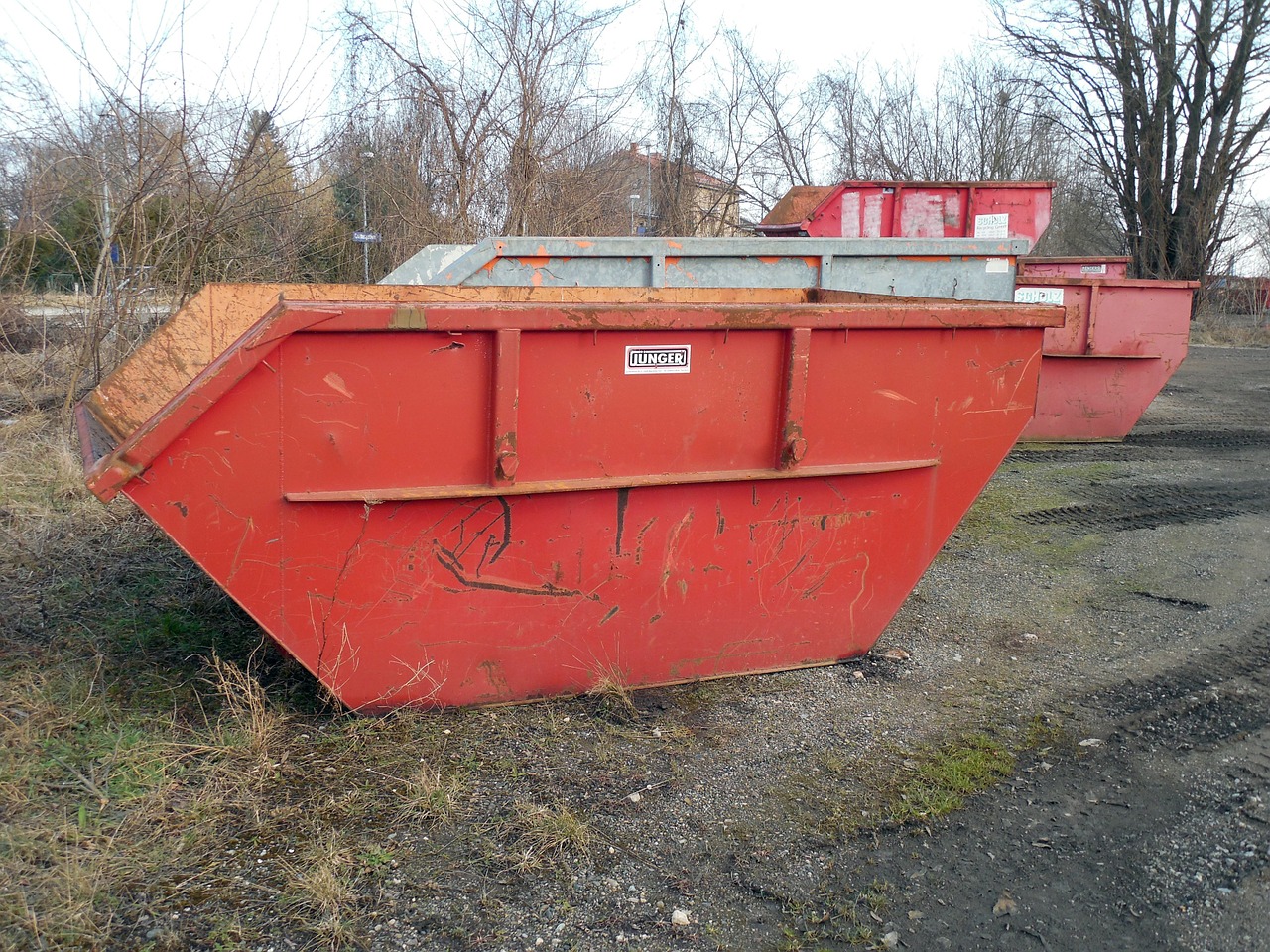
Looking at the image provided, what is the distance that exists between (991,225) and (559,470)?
22.7 feet

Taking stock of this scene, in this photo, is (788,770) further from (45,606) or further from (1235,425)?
(1235,425)

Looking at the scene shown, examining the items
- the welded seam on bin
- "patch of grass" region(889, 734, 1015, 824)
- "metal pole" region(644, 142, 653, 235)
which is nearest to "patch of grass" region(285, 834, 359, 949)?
the welded seam on bin

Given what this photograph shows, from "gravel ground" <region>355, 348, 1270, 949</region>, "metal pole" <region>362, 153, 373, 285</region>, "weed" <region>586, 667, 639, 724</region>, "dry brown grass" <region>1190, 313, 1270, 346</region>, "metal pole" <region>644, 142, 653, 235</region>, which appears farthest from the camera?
"dry brown grass" <region>1190, 313, 1270, 346</region>

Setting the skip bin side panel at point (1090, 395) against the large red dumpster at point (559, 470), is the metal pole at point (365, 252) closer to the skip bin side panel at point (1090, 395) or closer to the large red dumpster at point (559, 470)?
the large red dumpster at point (559, 470)

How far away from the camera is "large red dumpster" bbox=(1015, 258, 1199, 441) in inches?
373

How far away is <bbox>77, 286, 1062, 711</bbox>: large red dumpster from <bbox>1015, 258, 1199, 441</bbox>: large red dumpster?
6.10 m

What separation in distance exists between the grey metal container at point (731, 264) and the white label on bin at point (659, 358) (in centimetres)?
228

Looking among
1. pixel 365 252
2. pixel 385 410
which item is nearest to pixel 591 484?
pixel 385 410

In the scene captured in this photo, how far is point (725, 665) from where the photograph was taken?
12.7ft

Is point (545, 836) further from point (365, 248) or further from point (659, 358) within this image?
point (365, 248)

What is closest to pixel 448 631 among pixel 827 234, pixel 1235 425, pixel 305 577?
pixel 305 577

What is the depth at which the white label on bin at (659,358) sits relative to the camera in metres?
3.41

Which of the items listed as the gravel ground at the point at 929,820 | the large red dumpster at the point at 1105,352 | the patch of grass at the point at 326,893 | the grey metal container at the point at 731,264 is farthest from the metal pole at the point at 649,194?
the patch of grass at the point at 326,893

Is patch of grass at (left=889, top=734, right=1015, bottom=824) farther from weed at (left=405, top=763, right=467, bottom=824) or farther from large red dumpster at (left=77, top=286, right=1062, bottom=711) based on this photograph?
weed at (left=405, top=763, right=467, bottom=824)
